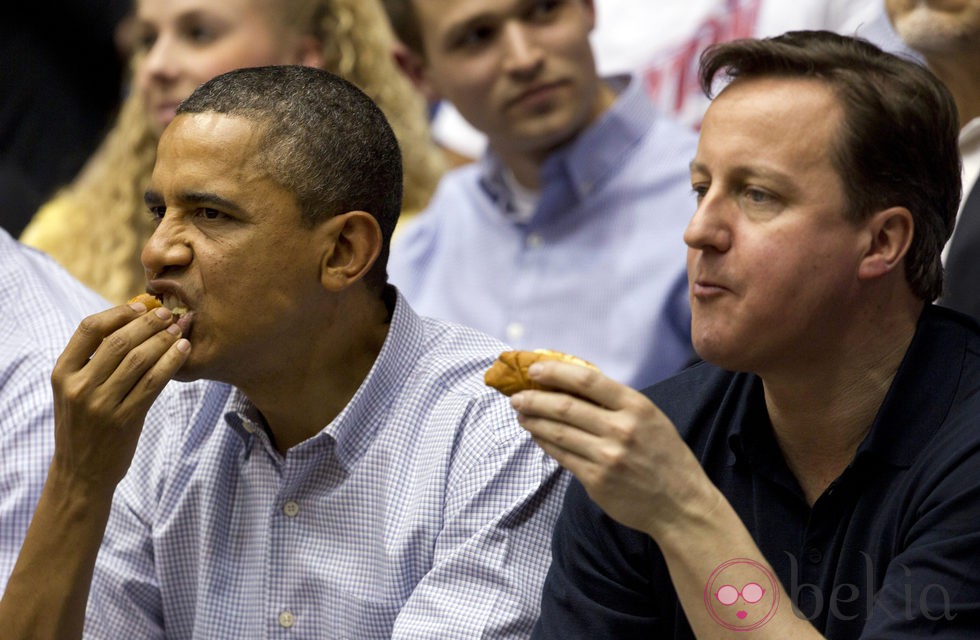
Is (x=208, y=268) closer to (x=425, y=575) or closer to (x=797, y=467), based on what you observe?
(x=425, y=575)

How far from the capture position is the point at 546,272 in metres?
3.60

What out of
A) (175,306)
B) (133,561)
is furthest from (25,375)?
(175,306)

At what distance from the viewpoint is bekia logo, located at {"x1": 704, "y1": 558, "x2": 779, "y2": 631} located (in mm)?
1784

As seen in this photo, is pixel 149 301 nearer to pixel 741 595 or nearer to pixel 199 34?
pixel 741 595

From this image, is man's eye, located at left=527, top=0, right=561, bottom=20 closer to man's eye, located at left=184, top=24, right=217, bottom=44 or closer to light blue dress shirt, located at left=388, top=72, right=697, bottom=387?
light blue dress shirt, located at left=388, top=72, right=697, bottom=387

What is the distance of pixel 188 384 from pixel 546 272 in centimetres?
123

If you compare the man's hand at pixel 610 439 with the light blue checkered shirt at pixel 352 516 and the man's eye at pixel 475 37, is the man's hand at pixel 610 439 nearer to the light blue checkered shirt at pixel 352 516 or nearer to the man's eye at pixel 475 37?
the light blue checkered shirt at pixel 352 516

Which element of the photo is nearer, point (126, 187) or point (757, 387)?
point (757, 387)

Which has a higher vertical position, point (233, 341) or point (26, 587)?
point (233, 341)

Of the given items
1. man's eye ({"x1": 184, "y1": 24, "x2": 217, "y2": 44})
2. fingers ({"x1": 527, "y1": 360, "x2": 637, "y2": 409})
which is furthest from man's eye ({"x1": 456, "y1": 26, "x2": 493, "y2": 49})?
fingers ({"x1": 527, "y1": 360, "x2": 637, "y2": 409})

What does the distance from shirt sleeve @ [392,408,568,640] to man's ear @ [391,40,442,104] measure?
187 centimetres

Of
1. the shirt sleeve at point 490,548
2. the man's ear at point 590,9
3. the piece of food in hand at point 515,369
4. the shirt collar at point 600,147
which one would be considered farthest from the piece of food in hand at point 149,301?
→ the man's ear at point 590,9

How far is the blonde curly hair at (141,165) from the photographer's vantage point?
4.01 m

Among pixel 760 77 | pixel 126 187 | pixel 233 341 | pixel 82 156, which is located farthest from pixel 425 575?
pixel 82 156
